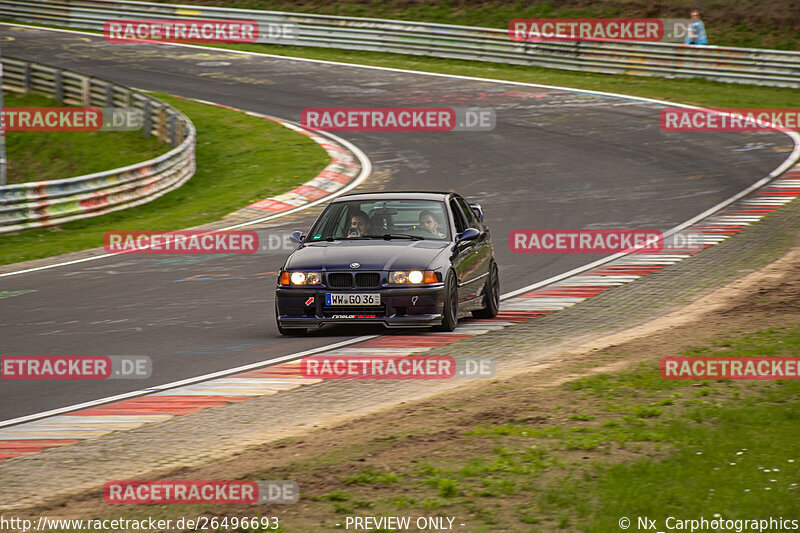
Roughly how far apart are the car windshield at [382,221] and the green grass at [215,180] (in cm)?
745

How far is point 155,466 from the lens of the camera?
6.86m

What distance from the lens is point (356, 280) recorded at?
10.9m

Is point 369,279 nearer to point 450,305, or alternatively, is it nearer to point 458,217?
point 450,305

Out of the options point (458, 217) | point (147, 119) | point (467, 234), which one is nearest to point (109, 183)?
point (147, 119)

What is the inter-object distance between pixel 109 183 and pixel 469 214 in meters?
11.3

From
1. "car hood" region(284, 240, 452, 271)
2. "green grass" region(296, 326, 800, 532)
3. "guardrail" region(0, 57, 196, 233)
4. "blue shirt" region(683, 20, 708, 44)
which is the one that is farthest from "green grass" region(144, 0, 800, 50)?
"green grass" region(296, 326, 800, 532)

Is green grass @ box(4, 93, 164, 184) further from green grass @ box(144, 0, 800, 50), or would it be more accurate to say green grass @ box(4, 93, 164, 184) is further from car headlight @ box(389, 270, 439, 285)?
car headlight @ box(389, 270, 439, 285)

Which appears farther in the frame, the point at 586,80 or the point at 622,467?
the point at 586,80

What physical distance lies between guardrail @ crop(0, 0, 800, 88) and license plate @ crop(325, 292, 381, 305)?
2429 cm

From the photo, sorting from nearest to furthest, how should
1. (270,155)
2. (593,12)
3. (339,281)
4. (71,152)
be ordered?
(339,281) < (270,155) < (71,152) < (593,12)

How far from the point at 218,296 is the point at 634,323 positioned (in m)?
5.27

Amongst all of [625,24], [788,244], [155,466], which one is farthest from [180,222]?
[625,24]

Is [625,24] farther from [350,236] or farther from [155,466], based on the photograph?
[155,466]

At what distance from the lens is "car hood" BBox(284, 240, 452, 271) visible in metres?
10.9
